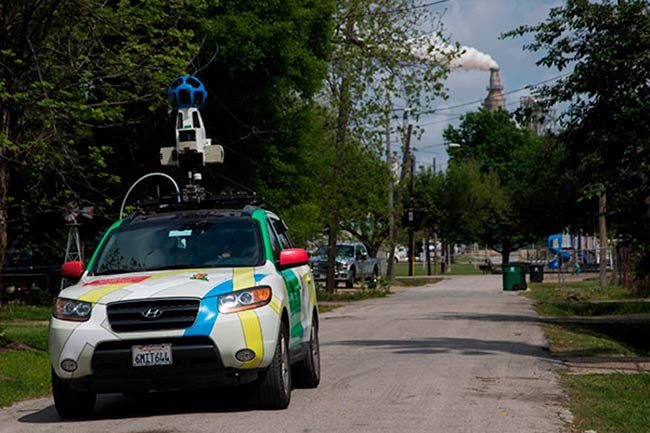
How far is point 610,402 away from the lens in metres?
10.9

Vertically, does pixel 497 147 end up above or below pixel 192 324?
above

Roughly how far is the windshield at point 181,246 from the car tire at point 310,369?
1.61m

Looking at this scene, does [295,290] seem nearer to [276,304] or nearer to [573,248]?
[276,304]

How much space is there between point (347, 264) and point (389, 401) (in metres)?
37.5

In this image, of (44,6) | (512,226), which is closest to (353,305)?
(44,6)

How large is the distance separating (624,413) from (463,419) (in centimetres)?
179

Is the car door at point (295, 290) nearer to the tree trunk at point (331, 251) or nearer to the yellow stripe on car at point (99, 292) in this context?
the yellow stripe on car at point (99, 292)

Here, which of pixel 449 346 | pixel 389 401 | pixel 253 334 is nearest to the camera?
pixel 253 334

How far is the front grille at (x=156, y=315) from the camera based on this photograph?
9.18 metres

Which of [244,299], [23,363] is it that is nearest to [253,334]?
[244,299]

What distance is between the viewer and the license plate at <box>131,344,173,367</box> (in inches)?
360

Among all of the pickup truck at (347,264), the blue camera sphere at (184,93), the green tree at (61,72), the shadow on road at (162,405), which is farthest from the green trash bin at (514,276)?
the shadow on road at (162,405)

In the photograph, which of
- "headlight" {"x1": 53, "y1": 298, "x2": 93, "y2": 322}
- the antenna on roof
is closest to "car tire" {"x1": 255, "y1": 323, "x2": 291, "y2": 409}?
"headlight" {"x1": 53, "y1": 298, "x2": 93, "y2": 322}

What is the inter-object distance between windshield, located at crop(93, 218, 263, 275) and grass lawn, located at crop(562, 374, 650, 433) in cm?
347
